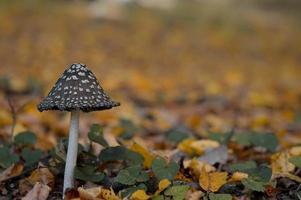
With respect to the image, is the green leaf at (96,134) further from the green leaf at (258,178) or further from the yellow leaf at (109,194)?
the green leaf at (258,178)

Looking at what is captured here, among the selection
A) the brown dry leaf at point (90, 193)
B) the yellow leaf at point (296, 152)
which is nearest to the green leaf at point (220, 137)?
the yellow leaf at point (296, 152)

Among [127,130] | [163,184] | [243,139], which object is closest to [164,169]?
[163,184]

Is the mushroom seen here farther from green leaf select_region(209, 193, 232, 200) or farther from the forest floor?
green leaf select_region(209, 193, 232, 200)

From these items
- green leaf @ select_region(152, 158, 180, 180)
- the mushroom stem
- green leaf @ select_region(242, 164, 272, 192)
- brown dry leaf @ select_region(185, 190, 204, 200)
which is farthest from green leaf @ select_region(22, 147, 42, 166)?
green leaf @ select_region(242, 164, 272, 192)

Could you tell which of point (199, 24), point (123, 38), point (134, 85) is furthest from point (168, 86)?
point (199, 24)

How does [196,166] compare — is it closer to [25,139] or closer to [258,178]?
[258,178]

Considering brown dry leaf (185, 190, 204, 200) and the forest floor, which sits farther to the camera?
the forest floor
